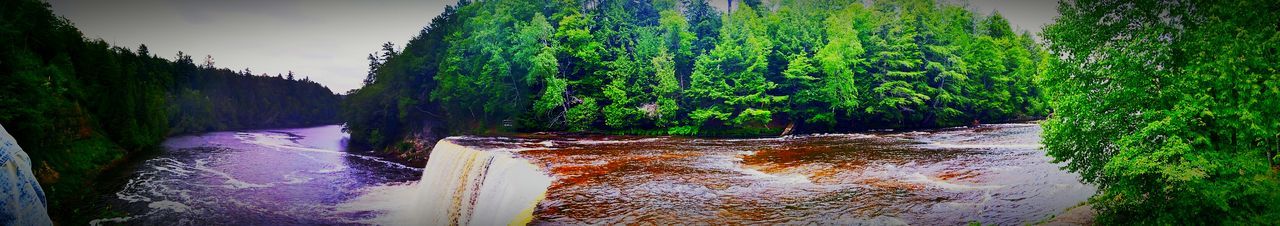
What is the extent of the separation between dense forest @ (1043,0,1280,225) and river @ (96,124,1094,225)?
67.3 inches

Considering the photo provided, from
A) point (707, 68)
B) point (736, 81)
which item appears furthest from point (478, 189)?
point (707, 68)

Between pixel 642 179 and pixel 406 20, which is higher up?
pixel 406 20

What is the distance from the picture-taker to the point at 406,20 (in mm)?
52500

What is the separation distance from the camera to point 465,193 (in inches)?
608

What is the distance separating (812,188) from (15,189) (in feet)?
38.3

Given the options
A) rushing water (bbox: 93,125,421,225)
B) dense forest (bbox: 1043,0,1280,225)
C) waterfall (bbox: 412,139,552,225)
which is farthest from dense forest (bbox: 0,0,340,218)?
dense forest (bbox: 1043,0,1280,225)

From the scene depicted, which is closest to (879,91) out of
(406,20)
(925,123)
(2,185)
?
(925,123)

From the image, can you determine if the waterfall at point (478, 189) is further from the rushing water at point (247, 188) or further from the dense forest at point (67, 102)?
the dense forest at point (67, 102)

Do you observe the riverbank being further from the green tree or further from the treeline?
the treeline

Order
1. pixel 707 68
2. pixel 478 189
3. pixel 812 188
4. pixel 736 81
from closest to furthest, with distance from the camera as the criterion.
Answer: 1. pixel 812 188
2. pixel 478 189
3. pixel 736 81
4. pixel 707 68

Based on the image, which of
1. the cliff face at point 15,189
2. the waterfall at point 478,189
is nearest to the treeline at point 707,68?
the waterfall at point 478,189

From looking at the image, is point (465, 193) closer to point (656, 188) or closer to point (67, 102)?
point (656, 188)

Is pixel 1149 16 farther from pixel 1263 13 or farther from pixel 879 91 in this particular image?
pixel 879 91

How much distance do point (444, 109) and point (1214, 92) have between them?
42.0 meters
